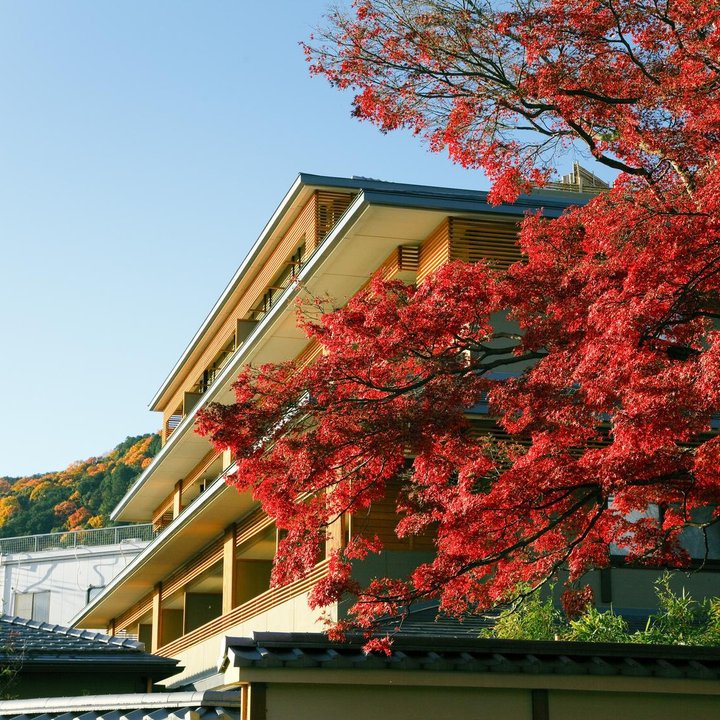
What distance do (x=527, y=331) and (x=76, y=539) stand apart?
178 feet

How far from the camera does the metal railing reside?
6397 centimetres

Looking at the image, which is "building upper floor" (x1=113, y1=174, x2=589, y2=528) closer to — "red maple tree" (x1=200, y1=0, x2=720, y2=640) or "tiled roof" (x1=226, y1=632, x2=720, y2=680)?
"red maple tree" (x1=200, y1=0, x2=720, y2=640)

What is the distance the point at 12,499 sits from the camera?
89.2 meters

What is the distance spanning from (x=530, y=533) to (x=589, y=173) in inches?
823

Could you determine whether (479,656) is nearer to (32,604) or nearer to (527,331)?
(527,331)

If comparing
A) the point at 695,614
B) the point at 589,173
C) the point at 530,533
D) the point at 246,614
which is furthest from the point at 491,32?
the point at 589,173

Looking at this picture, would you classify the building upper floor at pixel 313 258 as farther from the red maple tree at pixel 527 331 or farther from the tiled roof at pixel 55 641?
the tiled roof at pixel 55 641

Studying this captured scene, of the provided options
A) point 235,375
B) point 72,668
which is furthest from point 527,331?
point 235,375

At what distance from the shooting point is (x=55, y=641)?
19.5 metres

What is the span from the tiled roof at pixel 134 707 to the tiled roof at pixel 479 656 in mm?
1131

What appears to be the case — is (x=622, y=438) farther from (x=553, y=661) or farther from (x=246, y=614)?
(x=246, y=614)

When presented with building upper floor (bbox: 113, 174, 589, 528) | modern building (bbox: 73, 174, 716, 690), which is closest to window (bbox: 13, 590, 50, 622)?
modern building (bbox: 73, 174, 716, 690)

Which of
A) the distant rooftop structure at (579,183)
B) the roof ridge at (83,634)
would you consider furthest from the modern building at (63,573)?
the roof ridge at (83,634)

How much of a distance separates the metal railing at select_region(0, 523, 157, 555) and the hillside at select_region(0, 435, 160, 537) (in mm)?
13530
